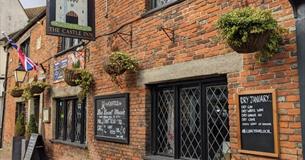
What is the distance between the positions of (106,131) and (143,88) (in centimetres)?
163

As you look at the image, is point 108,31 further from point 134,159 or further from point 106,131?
point 134,159

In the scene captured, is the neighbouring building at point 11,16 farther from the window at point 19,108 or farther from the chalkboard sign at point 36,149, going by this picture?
the chalkboard sign at point 36,149

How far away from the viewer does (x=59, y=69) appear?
11047mm

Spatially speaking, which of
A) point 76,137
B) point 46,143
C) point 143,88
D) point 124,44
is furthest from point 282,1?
point 46,143

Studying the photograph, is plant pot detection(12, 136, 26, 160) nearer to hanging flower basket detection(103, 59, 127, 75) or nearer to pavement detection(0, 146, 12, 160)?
pavement detection(0, 146, 12, 160)

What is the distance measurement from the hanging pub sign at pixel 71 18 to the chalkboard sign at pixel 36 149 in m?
5.03

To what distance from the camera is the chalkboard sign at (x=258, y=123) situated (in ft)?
15.3

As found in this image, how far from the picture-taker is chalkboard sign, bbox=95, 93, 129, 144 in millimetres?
7584

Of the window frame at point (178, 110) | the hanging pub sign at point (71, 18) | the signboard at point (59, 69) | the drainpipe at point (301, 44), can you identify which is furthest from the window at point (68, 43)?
the drainpipe at point (301, 44)

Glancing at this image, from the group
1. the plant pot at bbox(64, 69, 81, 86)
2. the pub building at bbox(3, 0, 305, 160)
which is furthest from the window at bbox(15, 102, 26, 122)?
the plant pot at bbox(64, 69, 81, 86)

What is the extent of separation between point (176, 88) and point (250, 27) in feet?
7.70

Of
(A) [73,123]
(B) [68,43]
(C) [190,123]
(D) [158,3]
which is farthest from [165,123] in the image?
(B) [68,43]

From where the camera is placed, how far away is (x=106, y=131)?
8.23 m

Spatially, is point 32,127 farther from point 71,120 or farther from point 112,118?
point 112,118
